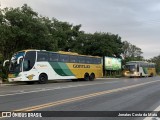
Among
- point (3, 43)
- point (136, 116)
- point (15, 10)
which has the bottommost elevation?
point (136, 116)

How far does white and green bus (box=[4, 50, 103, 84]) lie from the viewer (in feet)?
101

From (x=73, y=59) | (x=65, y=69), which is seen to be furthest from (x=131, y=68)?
(x=65, y=69)

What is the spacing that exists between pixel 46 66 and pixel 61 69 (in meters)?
2.79

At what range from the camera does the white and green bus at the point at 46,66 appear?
3084cm

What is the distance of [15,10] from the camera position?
38.8 meters

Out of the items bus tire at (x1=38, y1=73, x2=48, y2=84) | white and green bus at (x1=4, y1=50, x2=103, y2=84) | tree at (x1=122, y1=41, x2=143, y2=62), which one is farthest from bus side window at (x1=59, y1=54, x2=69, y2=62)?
tree at (x1=122, y1=41, x2=143, y2=62)

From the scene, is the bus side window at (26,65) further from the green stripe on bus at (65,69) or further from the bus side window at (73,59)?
the bus side window at (73,59)

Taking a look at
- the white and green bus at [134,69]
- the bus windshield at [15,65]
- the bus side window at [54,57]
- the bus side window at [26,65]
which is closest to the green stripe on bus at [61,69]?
the bus side window at [54,57]

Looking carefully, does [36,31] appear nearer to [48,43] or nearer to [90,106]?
[48,43]

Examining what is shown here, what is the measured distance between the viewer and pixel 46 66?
33156mm

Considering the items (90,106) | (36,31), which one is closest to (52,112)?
(90,106)

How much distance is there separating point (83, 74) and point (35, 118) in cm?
3028

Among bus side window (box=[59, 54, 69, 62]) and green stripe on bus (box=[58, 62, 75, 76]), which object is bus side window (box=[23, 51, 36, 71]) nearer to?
green stripe on bus (box=[58, 62, 75, 76])

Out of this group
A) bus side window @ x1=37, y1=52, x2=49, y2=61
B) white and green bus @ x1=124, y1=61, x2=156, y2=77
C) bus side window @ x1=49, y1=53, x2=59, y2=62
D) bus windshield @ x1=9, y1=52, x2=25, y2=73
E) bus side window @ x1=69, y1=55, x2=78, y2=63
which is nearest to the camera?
bus windshield @ x1=9, y1=52, x2=25, y2=73
